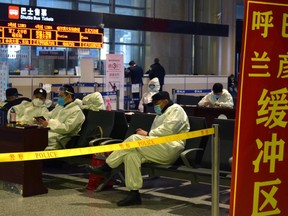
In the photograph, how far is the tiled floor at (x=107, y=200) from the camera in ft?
19.7

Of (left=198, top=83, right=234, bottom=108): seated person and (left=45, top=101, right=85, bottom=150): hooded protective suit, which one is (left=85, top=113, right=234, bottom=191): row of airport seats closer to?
(left=45, top=101, right=85, bottom=150): hooded protective suit

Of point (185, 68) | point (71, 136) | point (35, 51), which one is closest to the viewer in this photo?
point (71, 136)

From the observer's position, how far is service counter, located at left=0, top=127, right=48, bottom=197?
669 cm

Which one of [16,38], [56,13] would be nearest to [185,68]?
[56,13]

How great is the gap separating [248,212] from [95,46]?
1257 centimetres

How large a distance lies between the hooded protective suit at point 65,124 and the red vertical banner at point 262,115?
16.4 feet

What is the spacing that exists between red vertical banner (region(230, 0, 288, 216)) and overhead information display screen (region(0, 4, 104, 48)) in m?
11.2

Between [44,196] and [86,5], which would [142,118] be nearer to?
[44,196]

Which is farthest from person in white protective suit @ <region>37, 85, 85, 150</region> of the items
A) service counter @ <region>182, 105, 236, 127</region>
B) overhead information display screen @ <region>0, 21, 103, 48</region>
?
overhead information display screen @ <region>0, 21, 103, 48</region>

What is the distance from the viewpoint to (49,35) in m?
14.2

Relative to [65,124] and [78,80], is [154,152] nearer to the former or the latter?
[65,124]

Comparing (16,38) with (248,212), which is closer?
(248,212)

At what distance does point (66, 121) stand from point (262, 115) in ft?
17.0

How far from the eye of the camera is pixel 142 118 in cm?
732
